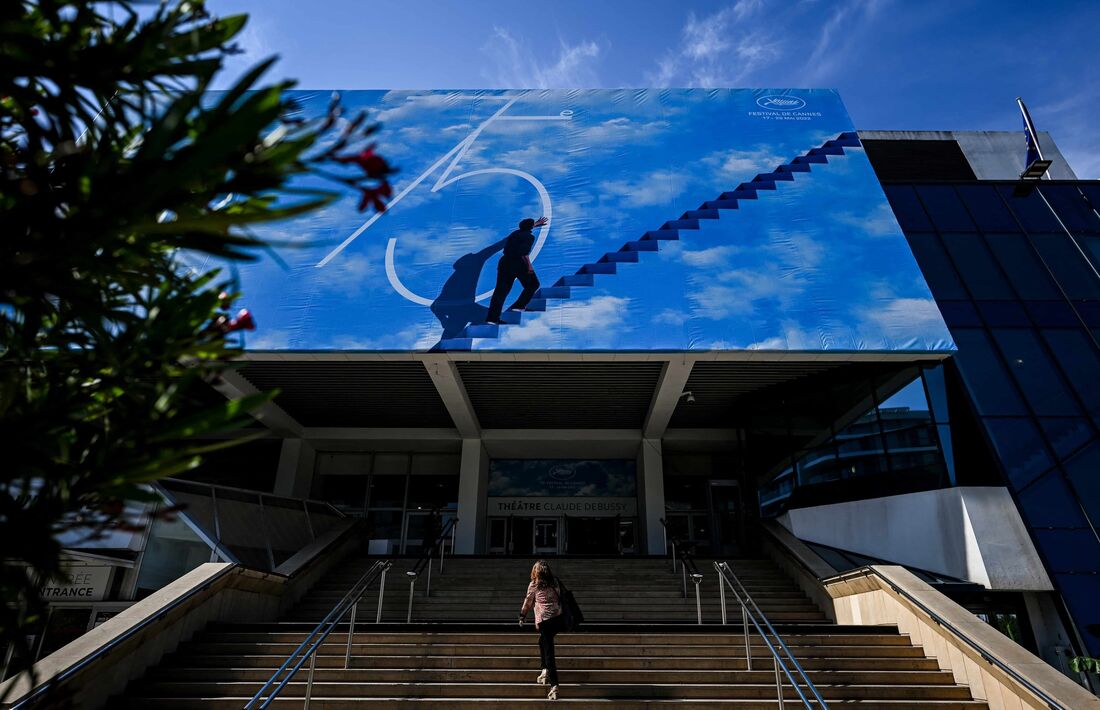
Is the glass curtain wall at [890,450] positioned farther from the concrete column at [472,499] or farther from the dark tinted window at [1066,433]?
the concrete column at [472,499]

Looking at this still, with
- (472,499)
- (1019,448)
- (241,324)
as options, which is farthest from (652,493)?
(241,324)

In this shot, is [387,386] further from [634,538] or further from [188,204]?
[188,204]

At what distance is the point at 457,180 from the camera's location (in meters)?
14.9

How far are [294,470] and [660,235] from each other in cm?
1102

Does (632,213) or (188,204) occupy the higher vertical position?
(632,213)

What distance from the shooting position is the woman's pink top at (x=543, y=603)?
20.6 ft

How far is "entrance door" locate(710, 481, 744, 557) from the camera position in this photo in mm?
17109

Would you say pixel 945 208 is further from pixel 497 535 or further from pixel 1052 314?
pixel 497 535

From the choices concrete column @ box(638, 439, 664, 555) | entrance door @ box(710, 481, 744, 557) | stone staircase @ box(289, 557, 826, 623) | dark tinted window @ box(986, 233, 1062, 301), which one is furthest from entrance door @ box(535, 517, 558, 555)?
dark tinted window @ box(986, 233, 1062, 301)

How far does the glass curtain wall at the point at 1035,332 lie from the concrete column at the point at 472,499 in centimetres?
1111

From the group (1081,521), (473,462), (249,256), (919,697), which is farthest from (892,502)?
(249,256)

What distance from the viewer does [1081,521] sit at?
10414 millimetres

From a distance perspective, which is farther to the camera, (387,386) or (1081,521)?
(387,386)

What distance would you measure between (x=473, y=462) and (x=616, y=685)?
36.3 ft
